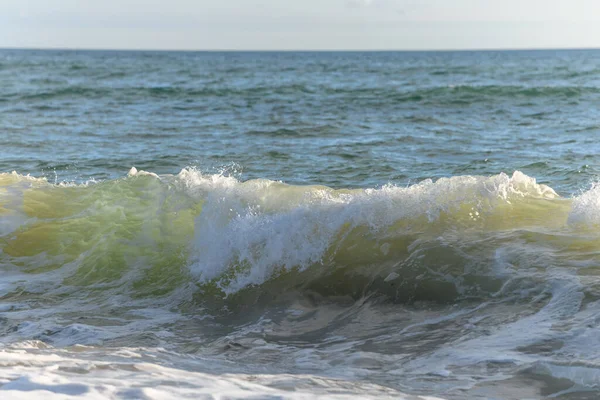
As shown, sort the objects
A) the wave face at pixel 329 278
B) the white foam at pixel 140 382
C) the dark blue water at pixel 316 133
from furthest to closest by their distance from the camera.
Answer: the dark blue water at pixel 316 133 < the wave face at pixel 329 278 < the white foam at pixel 140 382

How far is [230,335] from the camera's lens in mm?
5527

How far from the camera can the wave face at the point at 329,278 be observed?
487cm

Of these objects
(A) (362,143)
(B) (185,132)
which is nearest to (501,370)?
(A) (362,143)

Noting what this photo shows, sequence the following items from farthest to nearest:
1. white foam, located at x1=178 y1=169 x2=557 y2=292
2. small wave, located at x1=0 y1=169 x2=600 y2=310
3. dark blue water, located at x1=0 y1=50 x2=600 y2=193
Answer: dark blue water, located at x1=0 y1=50 x2=600 y2=193, white foam, located at x1=178 y1=169 x2=557 y2=292, small wave, located at x1=0 y1=169 x2=600 y2=310

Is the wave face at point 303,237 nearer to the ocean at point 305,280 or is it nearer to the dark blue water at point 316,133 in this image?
the ocean at point 305,280

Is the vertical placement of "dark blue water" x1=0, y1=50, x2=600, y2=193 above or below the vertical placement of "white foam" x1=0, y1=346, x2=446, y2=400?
above

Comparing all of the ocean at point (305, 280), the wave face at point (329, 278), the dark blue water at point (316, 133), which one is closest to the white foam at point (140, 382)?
the ocean at point (305, 280)

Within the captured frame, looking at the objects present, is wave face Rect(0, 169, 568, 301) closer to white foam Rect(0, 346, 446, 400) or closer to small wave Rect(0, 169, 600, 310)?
small wave Rect(0, 169, 600, 310)

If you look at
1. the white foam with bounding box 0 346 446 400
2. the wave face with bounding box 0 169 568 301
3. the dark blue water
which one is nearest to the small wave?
the wave face with bounding box 0 169 568 301

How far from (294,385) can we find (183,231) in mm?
4149

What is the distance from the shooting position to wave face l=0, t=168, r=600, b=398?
4.87 metres

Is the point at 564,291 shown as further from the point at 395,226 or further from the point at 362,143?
the point at 362,143

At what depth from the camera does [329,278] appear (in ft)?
21.5

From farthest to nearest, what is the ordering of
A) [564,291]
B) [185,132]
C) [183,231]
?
[185,132] < [183,231] < [564,291]
